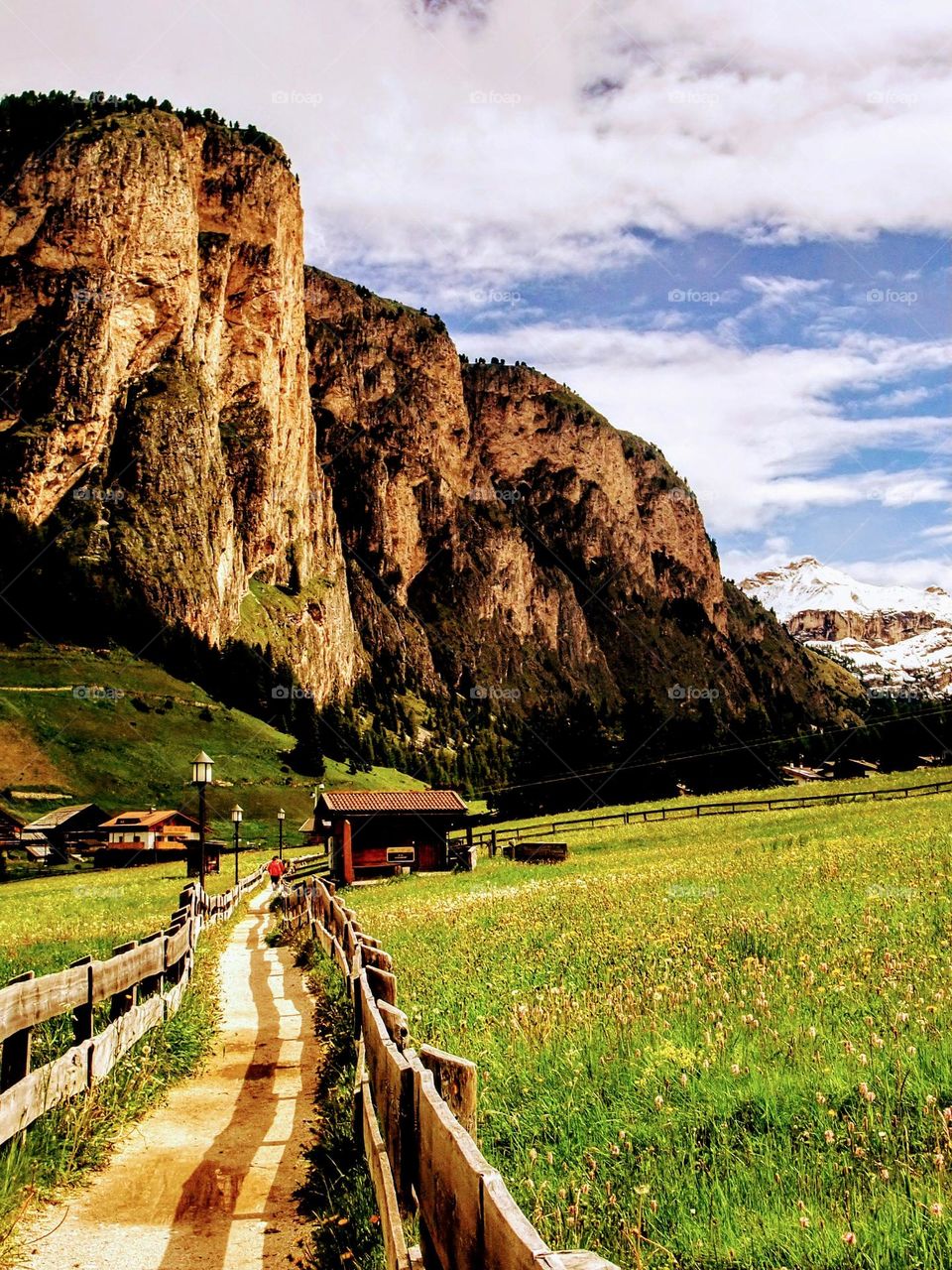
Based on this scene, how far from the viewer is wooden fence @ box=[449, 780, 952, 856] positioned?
55.8 m

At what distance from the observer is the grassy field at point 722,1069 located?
4160 mm

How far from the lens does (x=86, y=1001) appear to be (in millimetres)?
8164

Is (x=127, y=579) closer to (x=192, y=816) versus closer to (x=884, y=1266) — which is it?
(x=192, y=816)

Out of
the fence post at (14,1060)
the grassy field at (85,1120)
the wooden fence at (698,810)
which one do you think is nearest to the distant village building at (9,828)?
the wooden fence at (698,810)

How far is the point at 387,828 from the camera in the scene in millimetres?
53094

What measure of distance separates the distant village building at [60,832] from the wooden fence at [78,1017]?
82.6 metres

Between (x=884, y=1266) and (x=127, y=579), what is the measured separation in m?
187

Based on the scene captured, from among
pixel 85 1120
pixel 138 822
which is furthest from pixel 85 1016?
pixel 138 822

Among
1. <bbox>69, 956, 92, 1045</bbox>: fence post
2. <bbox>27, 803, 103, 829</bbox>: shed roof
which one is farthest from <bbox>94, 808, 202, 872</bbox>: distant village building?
<bbox>69, 956, 92, 1045</bbox>: fence post

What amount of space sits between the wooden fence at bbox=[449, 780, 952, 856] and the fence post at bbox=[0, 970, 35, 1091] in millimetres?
52183

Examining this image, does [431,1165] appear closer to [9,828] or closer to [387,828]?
[387,828]

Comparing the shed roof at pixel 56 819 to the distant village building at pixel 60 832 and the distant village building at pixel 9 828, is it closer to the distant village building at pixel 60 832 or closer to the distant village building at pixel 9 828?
the distant village building at pixel 60 832

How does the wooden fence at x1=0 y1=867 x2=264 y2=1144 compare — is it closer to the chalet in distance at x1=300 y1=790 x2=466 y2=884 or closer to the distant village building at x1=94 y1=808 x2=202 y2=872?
the chalet in distance at x1=300 y1=790 x2=466 y2=884

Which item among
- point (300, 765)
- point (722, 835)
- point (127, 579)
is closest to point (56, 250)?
point (127, 579)
